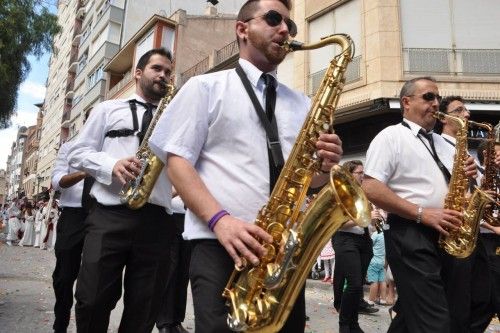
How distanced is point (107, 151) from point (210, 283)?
2.02 m

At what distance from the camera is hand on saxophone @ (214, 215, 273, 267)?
1786 mm

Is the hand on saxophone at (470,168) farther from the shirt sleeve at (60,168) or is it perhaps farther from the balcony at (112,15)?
the balcony at (112,15)

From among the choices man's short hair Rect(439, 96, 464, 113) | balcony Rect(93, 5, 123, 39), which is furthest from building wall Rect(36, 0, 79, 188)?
man's short hair Rect(439, 96, 464, 113)

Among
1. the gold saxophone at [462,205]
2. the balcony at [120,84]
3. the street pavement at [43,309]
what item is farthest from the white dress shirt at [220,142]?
the balcony at [120,84]

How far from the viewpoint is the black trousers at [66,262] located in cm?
434

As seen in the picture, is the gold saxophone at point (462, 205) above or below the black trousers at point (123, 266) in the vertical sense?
above

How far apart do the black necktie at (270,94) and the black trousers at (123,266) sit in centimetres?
144

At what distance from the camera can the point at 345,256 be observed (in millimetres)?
5691

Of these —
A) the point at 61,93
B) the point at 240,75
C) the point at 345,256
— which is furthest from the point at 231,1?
the point at 240,75

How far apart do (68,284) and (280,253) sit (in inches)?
130

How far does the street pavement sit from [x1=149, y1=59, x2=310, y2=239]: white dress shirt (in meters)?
3.82

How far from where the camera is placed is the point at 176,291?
17.3 feet

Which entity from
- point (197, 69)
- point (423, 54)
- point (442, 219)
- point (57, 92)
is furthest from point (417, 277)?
point (57, 92)

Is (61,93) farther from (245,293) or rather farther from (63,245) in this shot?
(245,293)
